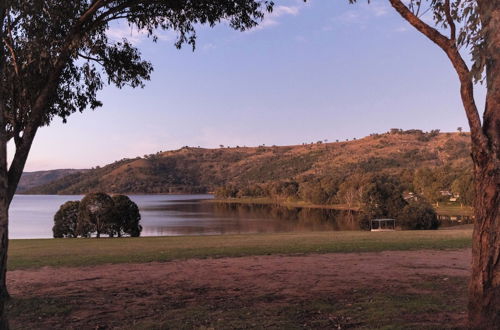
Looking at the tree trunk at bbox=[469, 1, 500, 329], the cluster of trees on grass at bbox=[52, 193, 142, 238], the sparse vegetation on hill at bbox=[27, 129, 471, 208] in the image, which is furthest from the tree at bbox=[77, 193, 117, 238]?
the sparse vegetation on hill at bbox=[27, 129, 471, 208]

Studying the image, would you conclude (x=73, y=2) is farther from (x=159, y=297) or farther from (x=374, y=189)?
(x=374, y=189)

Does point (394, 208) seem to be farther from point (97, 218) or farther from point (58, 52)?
point (58, 52)

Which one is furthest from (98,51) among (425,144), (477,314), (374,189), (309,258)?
(425,144)

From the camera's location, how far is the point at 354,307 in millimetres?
7293

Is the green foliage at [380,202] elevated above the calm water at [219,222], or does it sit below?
above

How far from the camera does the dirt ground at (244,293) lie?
671 centimetres

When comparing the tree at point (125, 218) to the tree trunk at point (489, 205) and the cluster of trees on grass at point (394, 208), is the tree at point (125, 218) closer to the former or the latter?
the cluster of trees on grass at point (394, 208)

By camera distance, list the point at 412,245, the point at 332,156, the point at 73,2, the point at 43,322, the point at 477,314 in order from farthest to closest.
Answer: the point at 332,156, the point at 412,245, the point at 73,2, the point at 43,322, the point at 477,314

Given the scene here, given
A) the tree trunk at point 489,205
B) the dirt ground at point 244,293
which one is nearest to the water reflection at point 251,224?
the dirt ground at point 244,293

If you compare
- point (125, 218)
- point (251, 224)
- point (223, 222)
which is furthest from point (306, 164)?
point (125, 218)

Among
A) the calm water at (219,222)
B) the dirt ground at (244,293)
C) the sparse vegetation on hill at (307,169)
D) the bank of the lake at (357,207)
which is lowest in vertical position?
the calm water at (219,222)

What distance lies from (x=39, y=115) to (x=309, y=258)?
28.2 ft

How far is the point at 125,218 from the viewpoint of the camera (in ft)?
117

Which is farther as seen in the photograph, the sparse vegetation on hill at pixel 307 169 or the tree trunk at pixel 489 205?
the sparse vegetation on hill at pixel 307 169
